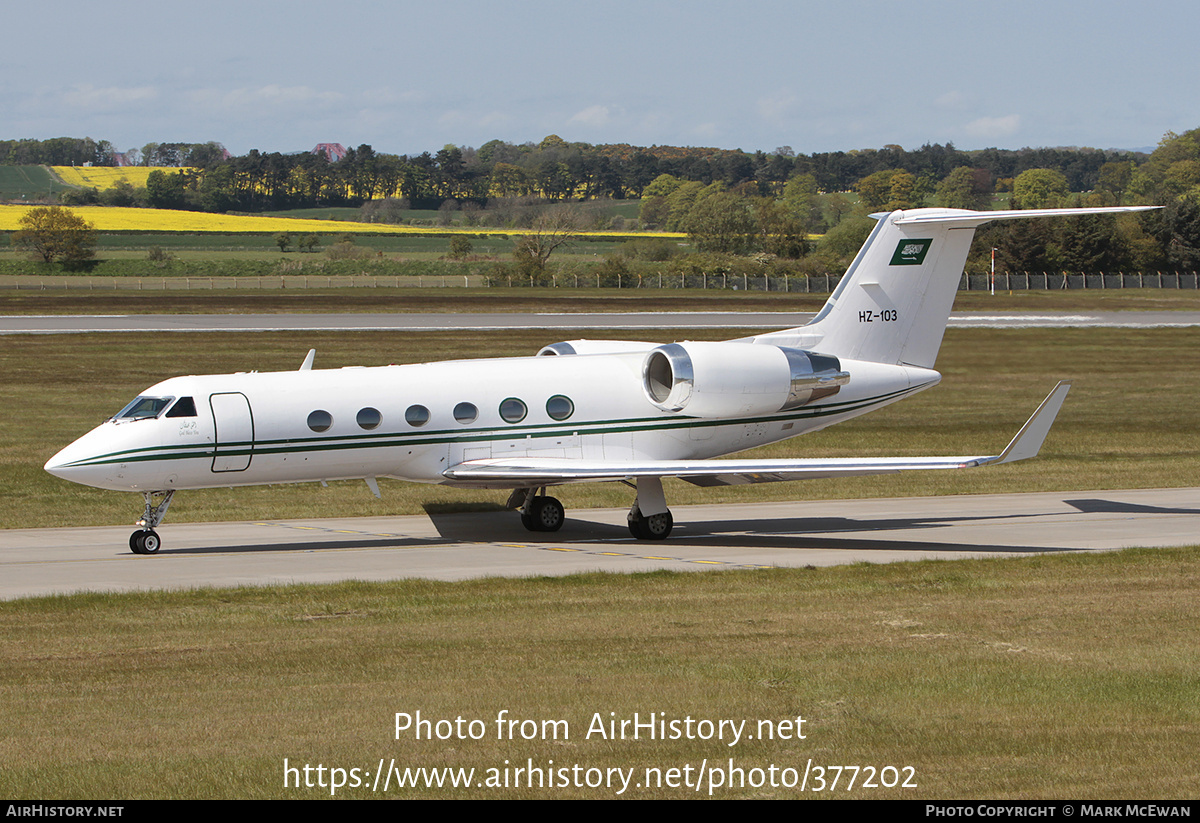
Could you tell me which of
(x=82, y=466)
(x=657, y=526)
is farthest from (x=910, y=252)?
(x=82, y=466)

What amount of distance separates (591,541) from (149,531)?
23.4 feet

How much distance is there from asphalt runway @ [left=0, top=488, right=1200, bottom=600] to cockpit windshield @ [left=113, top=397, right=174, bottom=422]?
2183mm

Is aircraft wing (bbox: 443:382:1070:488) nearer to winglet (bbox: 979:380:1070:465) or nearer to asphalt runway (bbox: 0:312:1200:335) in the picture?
winglet (bbox: 979:380:1070:465)

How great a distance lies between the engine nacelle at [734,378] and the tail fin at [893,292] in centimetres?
110

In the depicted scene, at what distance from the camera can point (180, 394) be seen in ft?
66.5

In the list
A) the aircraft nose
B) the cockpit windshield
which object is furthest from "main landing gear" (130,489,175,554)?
the cockpit windshield

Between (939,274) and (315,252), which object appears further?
(315,252)

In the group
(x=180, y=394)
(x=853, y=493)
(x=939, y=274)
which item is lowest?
(x=853, y=493)

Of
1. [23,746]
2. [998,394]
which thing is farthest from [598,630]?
[998,394]

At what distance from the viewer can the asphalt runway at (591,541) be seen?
1909cm

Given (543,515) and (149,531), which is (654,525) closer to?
(543,515)

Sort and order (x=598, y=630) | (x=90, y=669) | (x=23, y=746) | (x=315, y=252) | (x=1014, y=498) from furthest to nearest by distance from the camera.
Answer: (x=315, y=252) < (x=1014, y=498) < (x=598, y=630) < (x=90, y=669) < (x=23, y=746)

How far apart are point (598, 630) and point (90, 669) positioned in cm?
530

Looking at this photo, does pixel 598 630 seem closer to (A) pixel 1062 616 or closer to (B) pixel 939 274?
(A) pixel 1062 616
